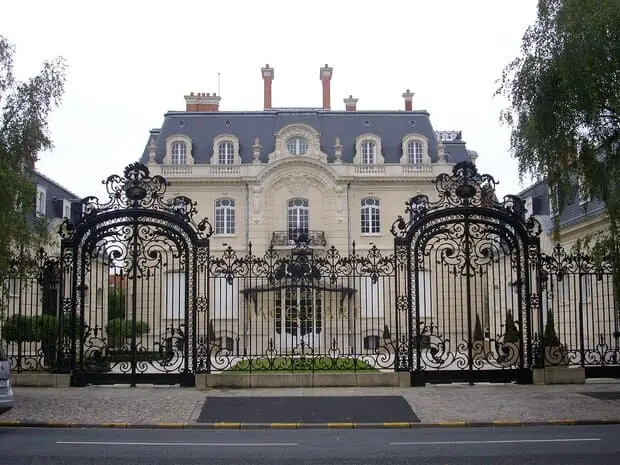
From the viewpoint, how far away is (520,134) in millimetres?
15109

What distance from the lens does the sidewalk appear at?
42.1ft

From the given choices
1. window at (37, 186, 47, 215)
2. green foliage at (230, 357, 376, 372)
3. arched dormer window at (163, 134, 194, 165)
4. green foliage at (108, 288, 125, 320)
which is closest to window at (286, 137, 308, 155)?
arched dormer window at (163, 134, 194, 165)

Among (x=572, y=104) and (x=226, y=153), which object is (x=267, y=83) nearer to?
(x=226, y=153)

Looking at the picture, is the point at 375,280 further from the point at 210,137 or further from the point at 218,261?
the point at 210,137

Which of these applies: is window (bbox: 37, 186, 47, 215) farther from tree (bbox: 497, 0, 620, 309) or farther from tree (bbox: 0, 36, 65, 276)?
tree (bbox: 497, 0, 620, 309)

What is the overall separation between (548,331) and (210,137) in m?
29.3

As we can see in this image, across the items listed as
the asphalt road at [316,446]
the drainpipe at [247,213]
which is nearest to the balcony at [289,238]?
the drainpipe at [247,213]

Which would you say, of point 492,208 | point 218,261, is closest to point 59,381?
point 218,261

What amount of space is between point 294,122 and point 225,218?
680cm

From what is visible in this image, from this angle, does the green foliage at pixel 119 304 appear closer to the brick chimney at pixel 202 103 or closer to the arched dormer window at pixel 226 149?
the arched dormer window at pixel 226 149

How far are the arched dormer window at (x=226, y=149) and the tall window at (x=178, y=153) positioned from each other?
1.65 meters

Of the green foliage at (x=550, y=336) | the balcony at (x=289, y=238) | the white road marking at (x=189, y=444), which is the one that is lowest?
the white road marking at (x=189, y=444)

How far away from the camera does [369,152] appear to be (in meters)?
44.0

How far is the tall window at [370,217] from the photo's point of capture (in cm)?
4238
